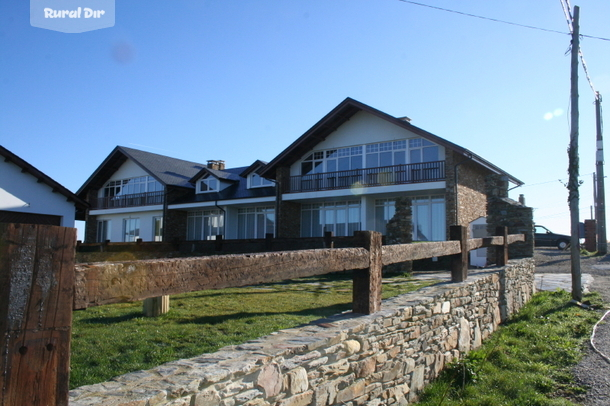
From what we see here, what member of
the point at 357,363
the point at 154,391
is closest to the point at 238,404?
the point at 154,391

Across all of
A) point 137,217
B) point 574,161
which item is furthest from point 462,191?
point 137,217

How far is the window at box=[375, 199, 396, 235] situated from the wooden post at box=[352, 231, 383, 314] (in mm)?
17196

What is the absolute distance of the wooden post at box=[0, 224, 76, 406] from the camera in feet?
5.53

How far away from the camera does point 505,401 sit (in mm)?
5160

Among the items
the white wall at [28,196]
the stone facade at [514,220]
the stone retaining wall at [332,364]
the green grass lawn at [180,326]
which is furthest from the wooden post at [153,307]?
the white wall at [28,196]

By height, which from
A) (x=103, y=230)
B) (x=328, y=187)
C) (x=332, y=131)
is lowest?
(x=103, y=230)

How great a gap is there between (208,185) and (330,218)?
8950mm

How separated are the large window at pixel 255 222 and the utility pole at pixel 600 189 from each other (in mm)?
16057

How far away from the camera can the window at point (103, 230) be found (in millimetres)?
32397

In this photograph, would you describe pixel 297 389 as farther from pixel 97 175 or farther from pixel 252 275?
pixel 97 175

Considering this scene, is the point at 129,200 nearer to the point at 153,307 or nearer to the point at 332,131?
the point at 332,131

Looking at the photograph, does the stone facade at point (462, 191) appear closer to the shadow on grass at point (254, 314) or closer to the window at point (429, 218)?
the window at point (429, 218)

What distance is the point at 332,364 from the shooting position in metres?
3.55

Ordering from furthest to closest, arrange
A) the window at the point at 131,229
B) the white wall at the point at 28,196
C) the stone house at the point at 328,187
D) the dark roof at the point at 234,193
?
the window at the point at 131,229, the dark roof at the point at 234,193, the stone house at the point at 328,187, the white wall at the point at 28,196
